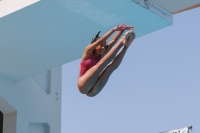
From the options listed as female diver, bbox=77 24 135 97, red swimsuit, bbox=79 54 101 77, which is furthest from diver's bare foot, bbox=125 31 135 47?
red swimsuit, bbox=79 54 101 77

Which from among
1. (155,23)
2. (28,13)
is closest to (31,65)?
(28,13)

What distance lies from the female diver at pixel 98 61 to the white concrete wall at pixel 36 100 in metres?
5.02

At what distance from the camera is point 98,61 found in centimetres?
548

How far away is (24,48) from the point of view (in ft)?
29.5

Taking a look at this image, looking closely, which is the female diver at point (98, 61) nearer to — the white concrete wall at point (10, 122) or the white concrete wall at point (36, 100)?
the white concrete wall at point (36, 100)

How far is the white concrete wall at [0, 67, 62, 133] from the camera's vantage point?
10.3 meters

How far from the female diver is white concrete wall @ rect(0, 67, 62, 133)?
5017 mm

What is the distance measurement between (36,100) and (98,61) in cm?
568

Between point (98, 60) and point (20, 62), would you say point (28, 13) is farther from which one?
point (98, 60)

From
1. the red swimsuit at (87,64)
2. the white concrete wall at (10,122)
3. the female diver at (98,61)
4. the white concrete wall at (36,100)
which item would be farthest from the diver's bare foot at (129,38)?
the white concrete wall at (10,122)

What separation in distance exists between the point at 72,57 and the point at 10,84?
5.64 feet

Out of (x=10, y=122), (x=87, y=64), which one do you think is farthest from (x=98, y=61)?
(x=10, y=122)

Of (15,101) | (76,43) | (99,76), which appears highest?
(76,43)

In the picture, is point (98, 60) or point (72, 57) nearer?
point (98, 60)
